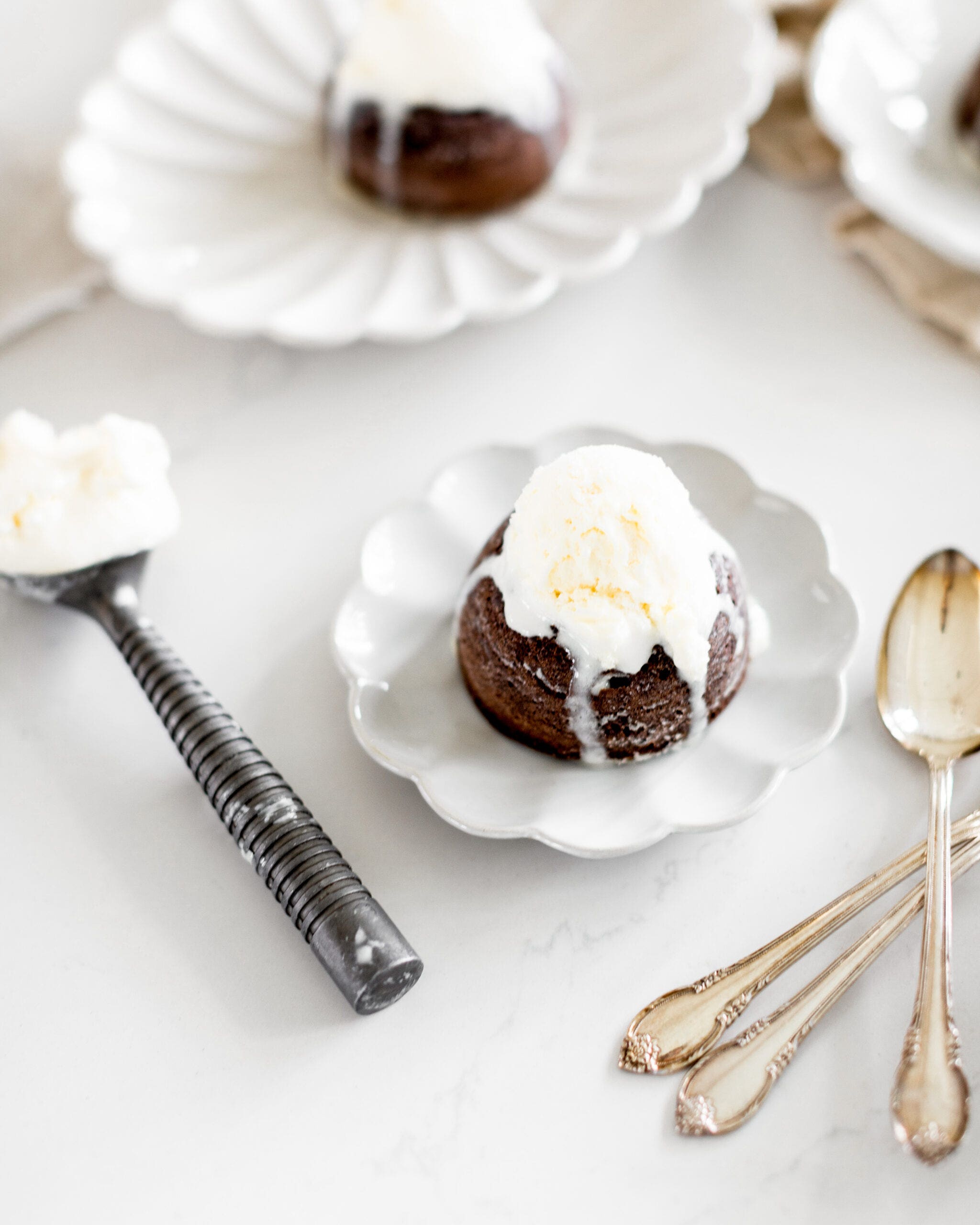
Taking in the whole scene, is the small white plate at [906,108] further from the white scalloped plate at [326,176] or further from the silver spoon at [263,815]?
the silver spoon at [263,815]

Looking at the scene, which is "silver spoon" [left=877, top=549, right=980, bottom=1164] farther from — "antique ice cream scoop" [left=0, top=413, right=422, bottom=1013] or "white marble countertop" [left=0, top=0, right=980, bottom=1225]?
"antique ice cream scoop" [left=0, top=413, right=422, bottom=1013]

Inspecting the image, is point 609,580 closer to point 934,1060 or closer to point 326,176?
point 934,1060

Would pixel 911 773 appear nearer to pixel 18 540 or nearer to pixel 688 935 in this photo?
pixel 688 935

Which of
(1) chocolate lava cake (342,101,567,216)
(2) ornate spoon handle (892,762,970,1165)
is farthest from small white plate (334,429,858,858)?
(1) chocolate lava cake (342,101,567,216)

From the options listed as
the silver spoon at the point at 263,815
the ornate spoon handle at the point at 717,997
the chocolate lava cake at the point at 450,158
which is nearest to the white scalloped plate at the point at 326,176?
the chocolate lava cake at the point at 450,158

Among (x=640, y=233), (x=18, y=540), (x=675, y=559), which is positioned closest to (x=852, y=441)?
(x=640, y=233)
